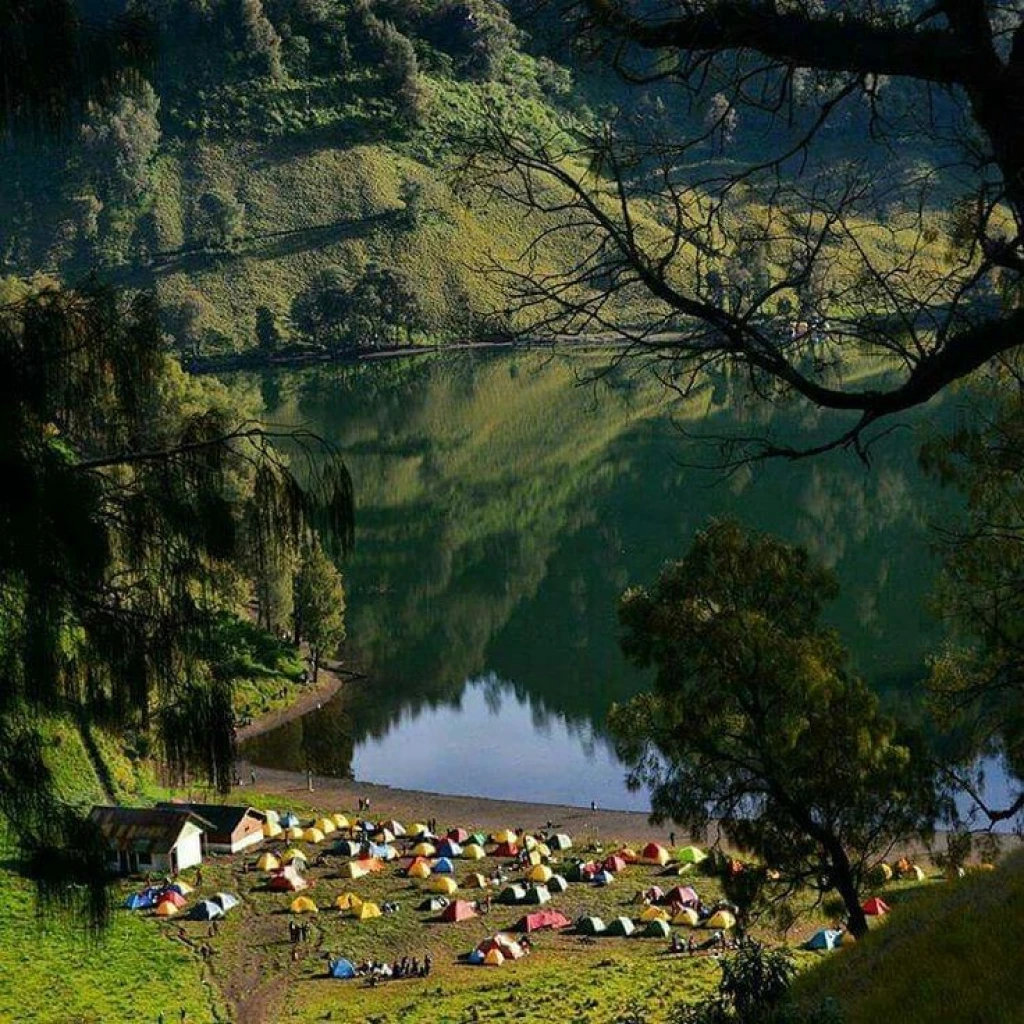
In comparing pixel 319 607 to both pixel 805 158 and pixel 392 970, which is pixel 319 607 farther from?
pixel 805 158

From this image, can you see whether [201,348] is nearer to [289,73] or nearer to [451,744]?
[289,73]

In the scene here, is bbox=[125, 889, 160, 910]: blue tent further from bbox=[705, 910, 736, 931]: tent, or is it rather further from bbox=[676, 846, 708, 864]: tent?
bbox=[676, 846, 708, 864]: tent

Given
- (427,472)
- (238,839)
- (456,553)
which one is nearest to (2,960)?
(238,839)

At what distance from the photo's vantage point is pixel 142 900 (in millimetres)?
26984

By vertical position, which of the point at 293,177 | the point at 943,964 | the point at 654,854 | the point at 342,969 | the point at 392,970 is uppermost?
the point at 293,177

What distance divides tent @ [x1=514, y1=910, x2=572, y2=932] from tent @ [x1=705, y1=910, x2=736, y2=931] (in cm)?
252

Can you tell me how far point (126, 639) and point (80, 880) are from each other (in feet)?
3.49

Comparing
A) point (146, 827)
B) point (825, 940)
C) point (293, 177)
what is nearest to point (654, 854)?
point (825, 940)

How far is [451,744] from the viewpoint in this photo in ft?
129

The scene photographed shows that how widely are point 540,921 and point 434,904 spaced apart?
236 cm

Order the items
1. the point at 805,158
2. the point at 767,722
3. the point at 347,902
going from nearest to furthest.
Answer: the point at 805,158 → the point at 767,722 → the point at 347,902

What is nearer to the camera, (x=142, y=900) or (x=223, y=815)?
(x=142, y=900)

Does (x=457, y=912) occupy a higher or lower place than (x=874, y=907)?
higher

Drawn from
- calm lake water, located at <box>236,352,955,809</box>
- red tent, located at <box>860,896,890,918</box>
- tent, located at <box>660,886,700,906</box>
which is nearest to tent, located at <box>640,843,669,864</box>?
tent, located at <box>660,886,700,906</box>
